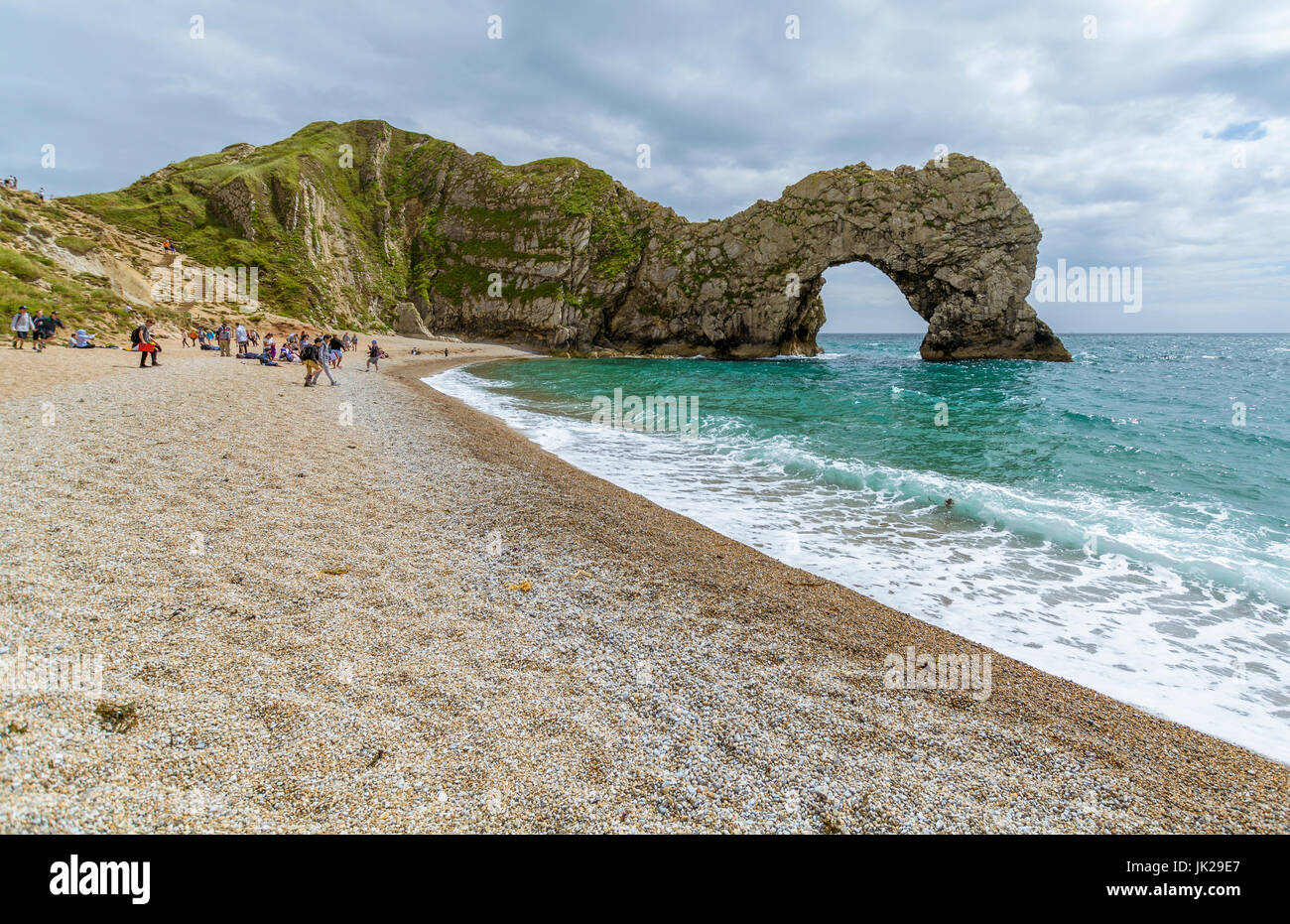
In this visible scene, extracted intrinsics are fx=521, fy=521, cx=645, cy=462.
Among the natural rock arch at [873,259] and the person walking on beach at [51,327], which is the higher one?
the natural rock arch at [873,259]

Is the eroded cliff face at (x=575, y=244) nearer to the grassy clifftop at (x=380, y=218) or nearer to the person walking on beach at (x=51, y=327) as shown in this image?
the grassy clifftop at (x=380, y=218)

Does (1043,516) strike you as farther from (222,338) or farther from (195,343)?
(195,343)

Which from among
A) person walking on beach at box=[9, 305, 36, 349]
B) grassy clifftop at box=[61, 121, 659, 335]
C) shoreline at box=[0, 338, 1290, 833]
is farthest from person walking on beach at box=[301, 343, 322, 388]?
grassy clifftop at box=[61, 121, 659, 335]

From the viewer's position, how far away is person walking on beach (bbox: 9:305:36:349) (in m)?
24.0

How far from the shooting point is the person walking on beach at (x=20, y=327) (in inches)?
946

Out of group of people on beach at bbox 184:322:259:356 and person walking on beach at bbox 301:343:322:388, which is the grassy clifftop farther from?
person walking on beach at bbox 301:343:322:388

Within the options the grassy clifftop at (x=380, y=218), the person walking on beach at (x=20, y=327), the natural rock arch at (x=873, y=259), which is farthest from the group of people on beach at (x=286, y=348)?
the natural rock arch at (x=873, y=259)

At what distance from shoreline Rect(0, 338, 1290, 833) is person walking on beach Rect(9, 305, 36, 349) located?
82.7 ft

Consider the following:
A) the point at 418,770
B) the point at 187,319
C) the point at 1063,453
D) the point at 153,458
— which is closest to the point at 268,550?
the point at 418,770

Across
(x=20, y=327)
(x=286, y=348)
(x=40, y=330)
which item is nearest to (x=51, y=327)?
(x=40, y=330)

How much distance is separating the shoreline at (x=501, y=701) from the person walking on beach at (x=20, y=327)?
2520cm

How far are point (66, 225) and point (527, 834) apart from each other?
2480 inches
